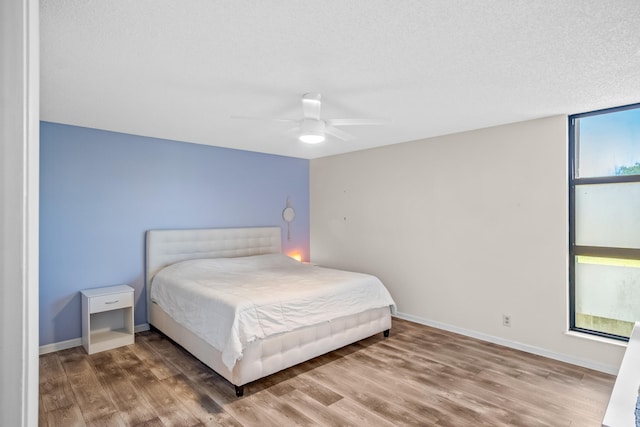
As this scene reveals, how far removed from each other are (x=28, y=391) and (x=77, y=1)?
1633 millimetres

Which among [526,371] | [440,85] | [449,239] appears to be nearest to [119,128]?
[440,85]

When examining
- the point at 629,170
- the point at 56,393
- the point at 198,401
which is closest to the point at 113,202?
the point at 56,393

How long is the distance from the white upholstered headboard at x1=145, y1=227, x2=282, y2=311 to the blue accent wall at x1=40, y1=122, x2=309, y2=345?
4.9 inches

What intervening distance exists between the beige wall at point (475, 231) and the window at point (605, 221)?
0.18 metres

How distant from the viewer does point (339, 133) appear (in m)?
4.08

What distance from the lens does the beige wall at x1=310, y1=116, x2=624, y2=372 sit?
133 inches

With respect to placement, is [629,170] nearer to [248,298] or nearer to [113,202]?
[248,298]

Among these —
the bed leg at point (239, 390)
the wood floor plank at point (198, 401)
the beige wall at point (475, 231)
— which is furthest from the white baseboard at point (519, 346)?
the wood floor plank at point (198, 401)

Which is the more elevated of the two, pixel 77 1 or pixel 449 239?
pixel 77 1

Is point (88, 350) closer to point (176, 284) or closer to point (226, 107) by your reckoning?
point (176, 284)

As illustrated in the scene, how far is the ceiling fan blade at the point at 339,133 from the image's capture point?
153 inches

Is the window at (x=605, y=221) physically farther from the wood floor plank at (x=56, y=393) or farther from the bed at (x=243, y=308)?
the wood floor plank at (x=56, y=393)

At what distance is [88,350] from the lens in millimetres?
3459

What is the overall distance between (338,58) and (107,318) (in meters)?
3.74
